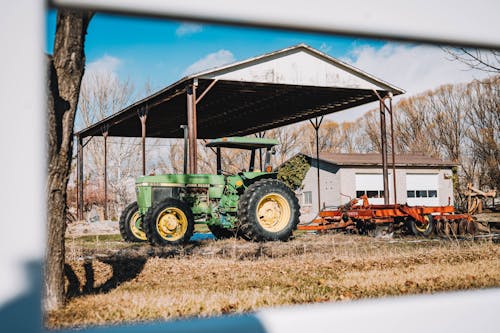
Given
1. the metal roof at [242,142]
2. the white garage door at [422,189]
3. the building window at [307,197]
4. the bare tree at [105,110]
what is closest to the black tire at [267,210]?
the metal roof at [242,142]

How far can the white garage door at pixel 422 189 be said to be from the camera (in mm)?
21281

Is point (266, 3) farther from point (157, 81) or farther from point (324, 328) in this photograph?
point (157, 81)

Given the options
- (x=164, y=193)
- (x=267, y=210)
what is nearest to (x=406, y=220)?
(x=267, y=210)

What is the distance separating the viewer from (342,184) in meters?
20.5

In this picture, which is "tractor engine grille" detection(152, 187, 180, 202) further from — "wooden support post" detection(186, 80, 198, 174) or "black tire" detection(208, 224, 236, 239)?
"black tire" detection(208, 224, 236, 239)

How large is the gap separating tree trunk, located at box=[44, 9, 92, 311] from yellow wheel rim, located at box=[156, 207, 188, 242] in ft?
13.7

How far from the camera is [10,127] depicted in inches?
135

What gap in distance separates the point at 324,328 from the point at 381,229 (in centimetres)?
739

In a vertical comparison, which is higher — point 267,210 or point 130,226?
point 267,210

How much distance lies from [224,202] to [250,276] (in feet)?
11.8

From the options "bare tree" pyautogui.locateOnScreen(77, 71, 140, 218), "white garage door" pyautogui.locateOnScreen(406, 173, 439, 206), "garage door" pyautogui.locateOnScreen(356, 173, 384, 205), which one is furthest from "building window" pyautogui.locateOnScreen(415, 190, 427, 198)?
"bare tree" pyautogui.locateOnScreen(77, 71, 140, 218)

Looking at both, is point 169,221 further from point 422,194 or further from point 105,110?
point 422,194

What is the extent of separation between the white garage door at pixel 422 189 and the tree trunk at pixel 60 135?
18.4 meters

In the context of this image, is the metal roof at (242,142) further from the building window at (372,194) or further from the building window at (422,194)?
the building window at (422,194)
